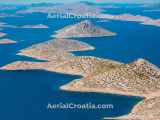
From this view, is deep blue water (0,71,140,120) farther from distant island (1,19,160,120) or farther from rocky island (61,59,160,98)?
rocky island (61,59,160,98)

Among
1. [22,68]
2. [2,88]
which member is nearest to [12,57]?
[22,68]

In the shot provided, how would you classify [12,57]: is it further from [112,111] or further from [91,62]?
[112,111]

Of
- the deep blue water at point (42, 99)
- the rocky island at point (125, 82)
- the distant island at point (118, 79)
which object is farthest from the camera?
the rocky island at point (125, 82)

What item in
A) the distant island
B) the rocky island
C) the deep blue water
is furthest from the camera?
the rocky island

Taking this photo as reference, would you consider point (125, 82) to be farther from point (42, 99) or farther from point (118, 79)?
point (42, 99)

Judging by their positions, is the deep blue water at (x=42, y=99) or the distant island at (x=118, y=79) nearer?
the deep blue water at (x=42, y=99)

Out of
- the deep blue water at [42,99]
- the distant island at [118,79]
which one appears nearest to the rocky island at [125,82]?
the distant island at [118,79]

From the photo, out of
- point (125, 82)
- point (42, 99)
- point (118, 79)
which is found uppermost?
point (118, 79)

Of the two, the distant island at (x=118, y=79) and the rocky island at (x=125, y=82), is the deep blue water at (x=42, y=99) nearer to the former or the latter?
the distant island at (x=118, y=79)

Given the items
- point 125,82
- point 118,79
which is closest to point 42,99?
point 118,79

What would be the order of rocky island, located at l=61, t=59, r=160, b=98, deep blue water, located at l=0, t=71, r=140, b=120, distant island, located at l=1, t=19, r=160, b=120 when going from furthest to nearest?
rocky island, located at l=61, t=59, r=160, b=98
distant island, located at l=1, t=19, r=160, b=120
deep blue water, located at l=0, t=71, r=140, b=120

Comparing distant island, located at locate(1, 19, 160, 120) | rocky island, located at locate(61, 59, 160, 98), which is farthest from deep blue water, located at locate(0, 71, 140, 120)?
rocky island, located at locate(61, 59, 160, 98)
